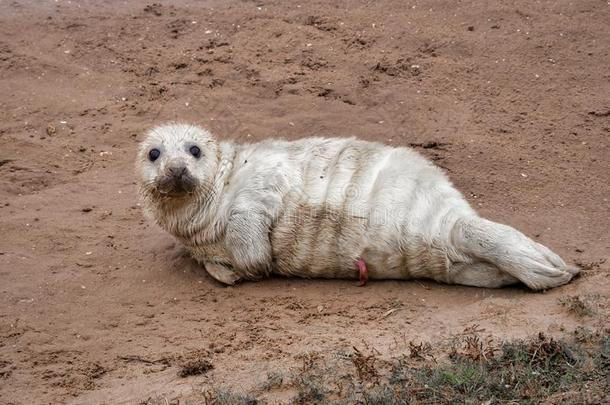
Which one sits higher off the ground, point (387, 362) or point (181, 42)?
point (181, 42)

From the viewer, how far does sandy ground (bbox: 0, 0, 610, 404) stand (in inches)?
208

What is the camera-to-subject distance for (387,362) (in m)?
4.61

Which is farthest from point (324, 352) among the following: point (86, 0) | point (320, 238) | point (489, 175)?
point (86, 0)

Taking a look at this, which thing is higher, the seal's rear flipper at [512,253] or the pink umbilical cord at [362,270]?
the seal's rear flipper at [512,253]

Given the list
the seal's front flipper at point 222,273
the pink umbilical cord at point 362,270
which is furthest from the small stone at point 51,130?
the pink umbilical cord at point 362,270

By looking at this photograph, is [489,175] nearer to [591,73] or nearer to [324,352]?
[591,73]

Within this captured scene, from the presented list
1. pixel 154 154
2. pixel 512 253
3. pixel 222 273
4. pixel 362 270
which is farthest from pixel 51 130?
pixel 512 253

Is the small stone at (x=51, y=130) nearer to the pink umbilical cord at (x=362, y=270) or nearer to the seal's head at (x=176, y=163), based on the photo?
the seal's head at (x=176, y=163)

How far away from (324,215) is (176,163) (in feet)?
3.64

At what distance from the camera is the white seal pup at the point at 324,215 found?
5676 millimetres

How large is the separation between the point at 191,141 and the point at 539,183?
9.01 ft

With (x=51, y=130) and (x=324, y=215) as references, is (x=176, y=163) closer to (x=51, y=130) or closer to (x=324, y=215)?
(x=324, y=215)

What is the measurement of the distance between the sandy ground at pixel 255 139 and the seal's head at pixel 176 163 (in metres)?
0.60

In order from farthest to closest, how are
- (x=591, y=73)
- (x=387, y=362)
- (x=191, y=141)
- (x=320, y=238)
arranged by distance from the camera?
1. (x=591, y=73)
2. (x=191, y=141)
3. (x=320, y=238)
4. (x=387, y=362)
